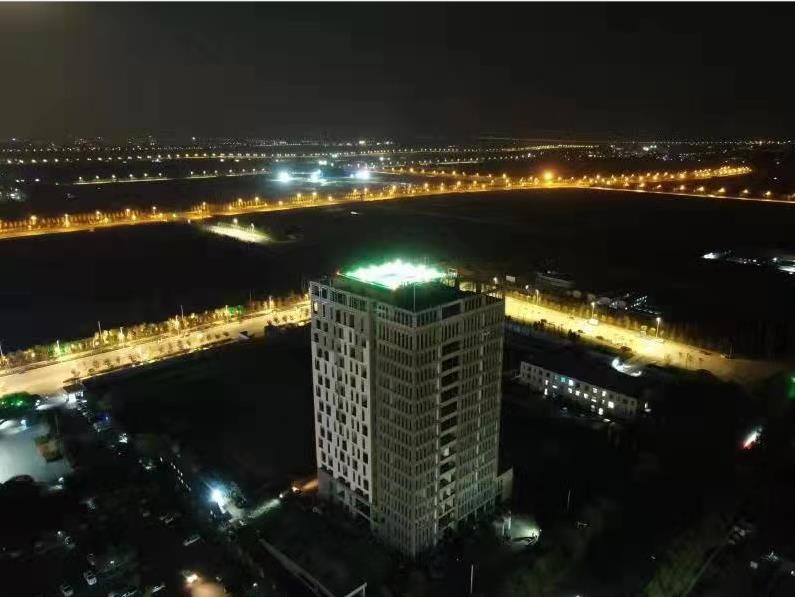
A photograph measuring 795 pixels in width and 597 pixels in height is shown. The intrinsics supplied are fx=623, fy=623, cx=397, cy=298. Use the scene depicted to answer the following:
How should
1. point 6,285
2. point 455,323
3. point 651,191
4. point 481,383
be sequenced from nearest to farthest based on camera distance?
point 455,323 → point 481,383 → point 6,285 → point 651,191

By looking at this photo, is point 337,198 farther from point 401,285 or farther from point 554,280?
point 401,285

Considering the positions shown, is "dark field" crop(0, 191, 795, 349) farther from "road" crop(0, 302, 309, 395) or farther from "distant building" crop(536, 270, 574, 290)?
"road" crop(0, 302, 309, 395)

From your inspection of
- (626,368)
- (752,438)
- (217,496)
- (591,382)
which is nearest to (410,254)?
(626,368)

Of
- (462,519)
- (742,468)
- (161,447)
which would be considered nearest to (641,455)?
(742,468)

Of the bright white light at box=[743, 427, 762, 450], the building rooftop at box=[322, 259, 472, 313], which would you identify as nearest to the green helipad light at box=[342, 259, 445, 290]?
the building rooftop at box=[322, 259, 472, 313]

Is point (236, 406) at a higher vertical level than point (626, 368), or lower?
lower

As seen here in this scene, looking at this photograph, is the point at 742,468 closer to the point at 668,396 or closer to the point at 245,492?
the point at 668,396
